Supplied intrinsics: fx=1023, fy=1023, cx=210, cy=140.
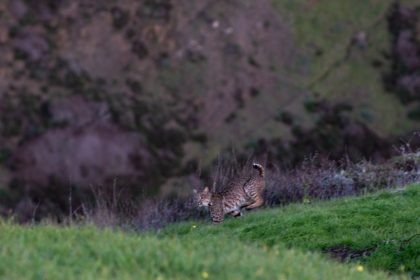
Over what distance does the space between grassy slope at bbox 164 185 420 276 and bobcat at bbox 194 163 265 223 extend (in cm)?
40

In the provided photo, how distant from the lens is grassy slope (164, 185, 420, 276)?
14218mm

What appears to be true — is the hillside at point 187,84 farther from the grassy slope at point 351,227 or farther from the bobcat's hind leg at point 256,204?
the grassy slope at point 351,227

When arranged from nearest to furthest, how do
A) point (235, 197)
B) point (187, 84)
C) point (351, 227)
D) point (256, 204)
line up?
1. point (351, 227)
2. point (235, 197)
3. point (256, 204)
4. point (187, 84)

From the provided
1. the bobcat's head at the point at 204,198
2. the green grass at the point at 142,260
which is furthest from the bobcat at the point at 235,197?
the green grass at the point at 142,260

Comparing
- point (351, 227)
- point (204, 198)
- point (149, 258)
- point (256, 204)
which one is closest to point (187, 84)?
point (256, 204)

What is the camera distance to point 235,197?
62.6ft

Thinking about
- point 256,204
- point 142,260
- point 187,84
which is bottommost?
point 187,84

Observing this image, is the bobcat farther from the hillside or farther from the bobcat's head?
the hillside

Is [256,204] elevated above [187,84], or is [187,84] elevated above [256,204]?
[256,204]

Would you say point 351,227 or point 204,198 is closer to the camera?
point 351,227

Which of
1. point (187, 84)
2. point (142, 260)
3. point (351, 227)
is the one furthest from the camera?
point (187, 84)

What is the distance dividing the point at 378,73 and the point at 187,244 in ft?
185

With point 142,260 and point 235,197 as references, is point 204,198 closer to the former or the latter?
point 235,197

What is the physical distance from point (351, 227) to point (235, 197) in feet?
12.1
